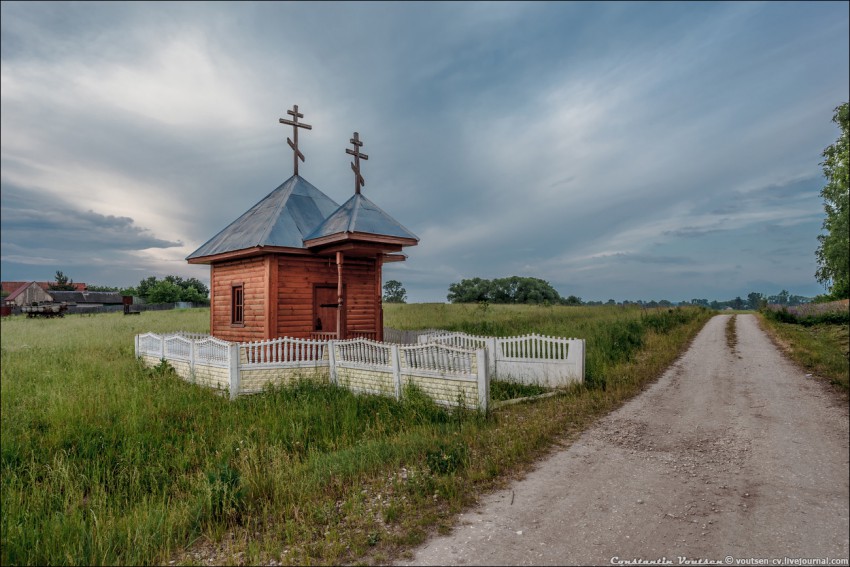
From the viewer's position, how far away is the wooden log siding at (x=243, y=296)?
43.6ft

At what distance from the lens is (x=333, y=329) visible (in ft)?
46.1

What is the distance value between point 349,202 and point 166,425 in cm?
762

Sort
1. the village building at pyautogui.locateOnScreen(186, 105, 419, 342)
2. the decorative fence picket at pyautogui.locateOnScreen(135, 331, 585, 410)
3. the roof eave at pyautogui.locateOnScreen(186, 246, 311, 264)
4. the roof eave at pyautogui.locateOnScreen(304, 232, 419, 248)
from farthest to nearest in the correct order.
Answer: the roof eave at pyautogui.locateOnScreen(186, 246, 311, 264) < the village building at pyautogui.locateOnScreen(186, 105, 419, 342) < the roof eave at pyautogui.locateOnScreen(304, 232, 419, 248) < the decorative fence picket at pyautogui.locateOnScreen(135, 331, 585, 410)

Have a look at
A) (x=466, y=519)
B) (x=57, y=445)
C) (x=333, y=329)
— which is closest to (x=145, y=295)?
(x=333, y=329)

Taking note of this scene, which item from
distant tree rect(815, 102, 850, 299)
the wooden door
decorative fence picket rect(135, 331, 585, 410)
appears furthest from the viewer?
the wooden door

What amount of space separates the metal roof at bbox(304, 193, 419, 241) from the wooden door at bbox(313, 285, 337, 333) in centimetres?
184

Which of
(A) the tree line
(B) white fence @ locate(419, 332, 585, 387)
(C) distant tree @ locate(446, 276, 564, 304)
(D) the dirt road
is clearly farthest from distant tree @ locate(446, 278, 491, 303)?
(D) the dirt road

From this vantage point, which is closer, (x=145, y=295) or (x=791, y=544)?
(x=791, y=544)

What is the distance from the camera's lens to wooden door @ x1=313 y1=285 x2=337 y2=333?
13.7 metres

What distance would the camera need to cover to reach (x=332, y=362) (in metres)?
11.5

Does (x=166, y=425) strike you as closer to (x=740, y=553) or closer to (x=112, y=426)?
(x=112, y=426)

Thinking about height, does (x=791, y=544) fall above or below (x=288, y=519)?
above

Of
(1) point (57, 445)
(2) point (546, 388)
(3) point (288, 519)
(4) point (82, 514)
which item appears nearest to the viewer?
(3) point (288, 519)

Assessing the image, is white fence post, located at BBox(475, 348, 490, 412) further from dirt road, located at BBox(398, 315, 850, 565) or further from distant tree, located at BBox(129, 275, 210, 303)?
distant tree, located at BBox(129, 275, 210, 303)
